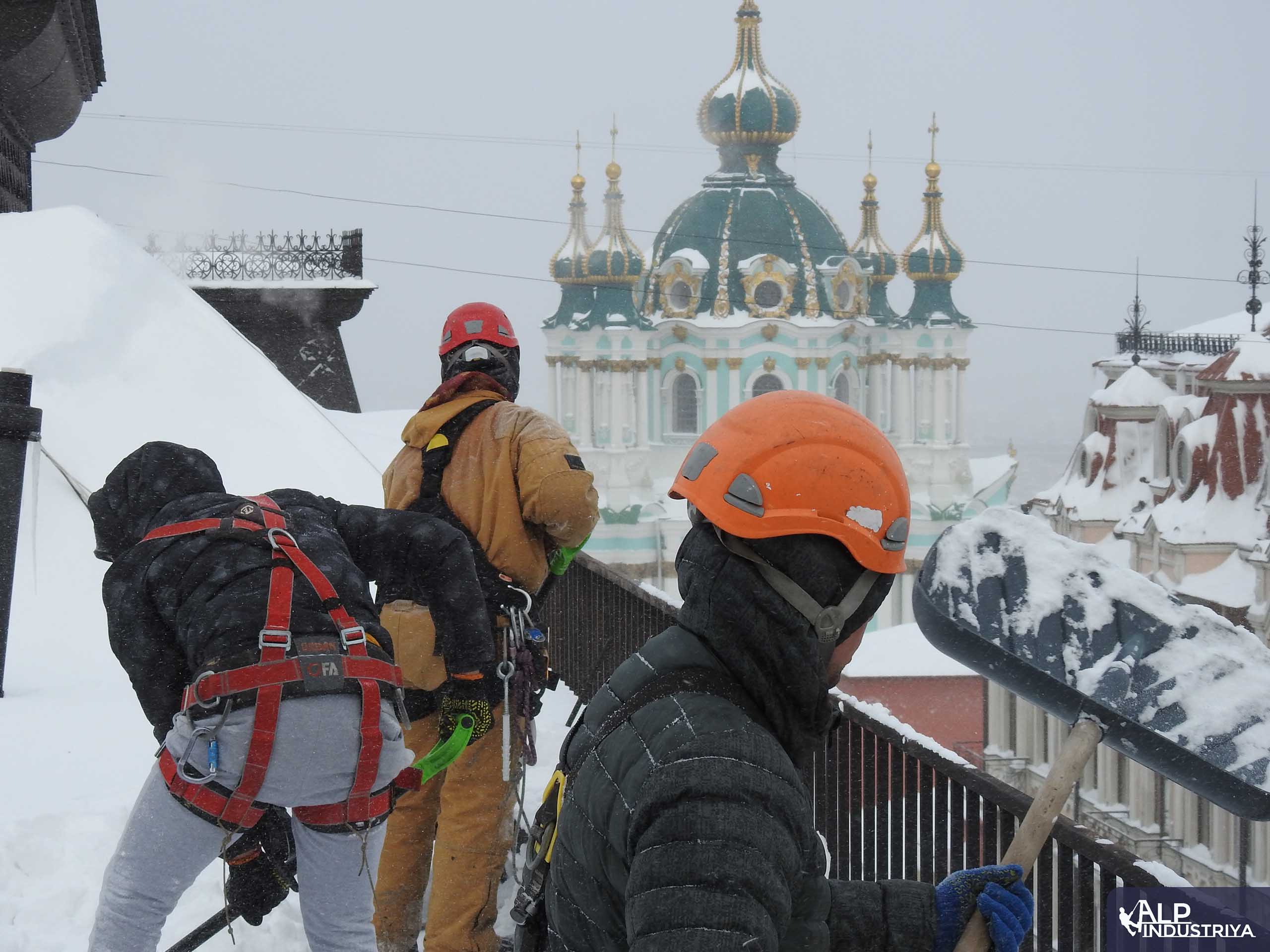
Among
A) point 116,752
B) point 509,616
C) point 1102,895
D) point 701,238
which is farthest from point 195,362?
point 701,238

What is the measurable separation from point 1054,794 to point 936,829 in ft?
5.50

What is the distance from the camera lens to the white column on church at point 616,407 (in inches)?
1868

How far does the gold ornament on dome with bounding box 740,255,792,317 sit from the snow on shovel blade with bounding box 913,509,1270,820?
4548 centimetres

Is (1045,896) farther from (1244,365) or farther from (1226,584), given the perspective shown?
(1244,365)

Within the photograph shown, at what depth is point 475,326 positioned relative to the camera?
4332mm

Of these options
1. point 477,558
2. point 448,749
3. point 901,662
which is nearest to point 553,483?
point 477,558

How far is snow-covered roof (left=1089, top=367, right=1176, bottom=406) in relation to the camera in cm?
3309

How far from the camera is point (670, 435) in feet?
163

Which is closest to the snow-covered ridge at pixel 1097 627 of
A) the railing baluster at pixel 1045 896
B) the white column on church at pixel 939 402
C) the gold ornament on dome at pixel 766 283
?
the railing baluster at pixel 1045 896

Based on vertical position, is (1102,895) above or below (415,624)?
below

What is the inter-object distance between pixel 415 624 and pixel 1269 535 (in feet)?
81.6

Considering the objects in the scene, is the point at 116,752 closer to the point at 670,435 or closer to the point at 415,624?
the point at 415,624

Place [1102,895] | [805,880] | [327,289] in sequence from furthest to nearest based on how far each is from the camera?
[327,289], [1102,895], [805,880]

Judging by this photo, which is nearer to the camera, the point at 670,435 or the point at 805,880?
the point at 805,880
